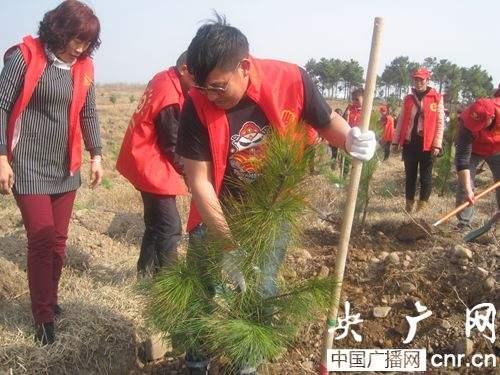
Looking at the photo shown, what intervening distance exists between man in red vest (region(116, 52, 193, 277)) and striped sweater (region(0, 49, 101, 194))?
0.46m

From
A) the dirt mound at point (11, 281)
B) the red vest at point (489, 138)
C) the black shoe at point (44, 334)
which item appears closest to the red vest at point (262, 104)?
the black shoe at point (44, 334)

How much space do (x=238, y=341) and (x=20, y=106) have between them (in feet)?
4.40

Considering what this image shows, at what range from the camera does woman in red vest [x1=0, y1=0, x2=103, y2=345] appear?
7.04ft

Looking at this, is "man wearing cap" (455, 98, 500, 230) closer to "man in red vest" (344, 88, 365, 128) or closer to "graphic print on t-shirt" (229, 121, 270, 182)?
"graphic print on t-shirt" (229, 121, 270, 182)

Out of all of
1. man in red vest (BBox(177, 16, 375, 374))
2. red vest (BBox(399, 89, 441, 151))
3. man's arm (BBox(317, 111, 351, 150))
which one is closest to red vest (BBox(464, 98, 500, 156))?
red vest (BBox(399, 89, 441, 151))

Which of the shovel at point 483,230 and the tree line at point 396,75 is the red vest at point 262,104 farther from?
the tree line at point 396,75

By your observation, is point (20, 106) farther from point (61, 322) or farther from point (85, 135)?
point (61, 322)

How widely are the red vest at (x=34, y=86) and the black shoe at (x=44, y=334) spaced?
2.30 ft

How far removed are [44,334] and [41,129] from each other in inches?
35.6

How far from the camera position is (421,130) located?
17.1 feet

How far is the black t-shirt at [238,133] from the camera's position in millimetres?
1752

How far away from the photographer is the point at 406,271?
3039mm

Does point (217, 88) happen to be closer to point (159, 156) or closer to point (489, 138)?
point (159, 156)

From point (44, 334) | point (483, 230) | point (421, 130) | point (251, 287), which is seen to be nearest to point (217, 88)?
point (251, 287)
